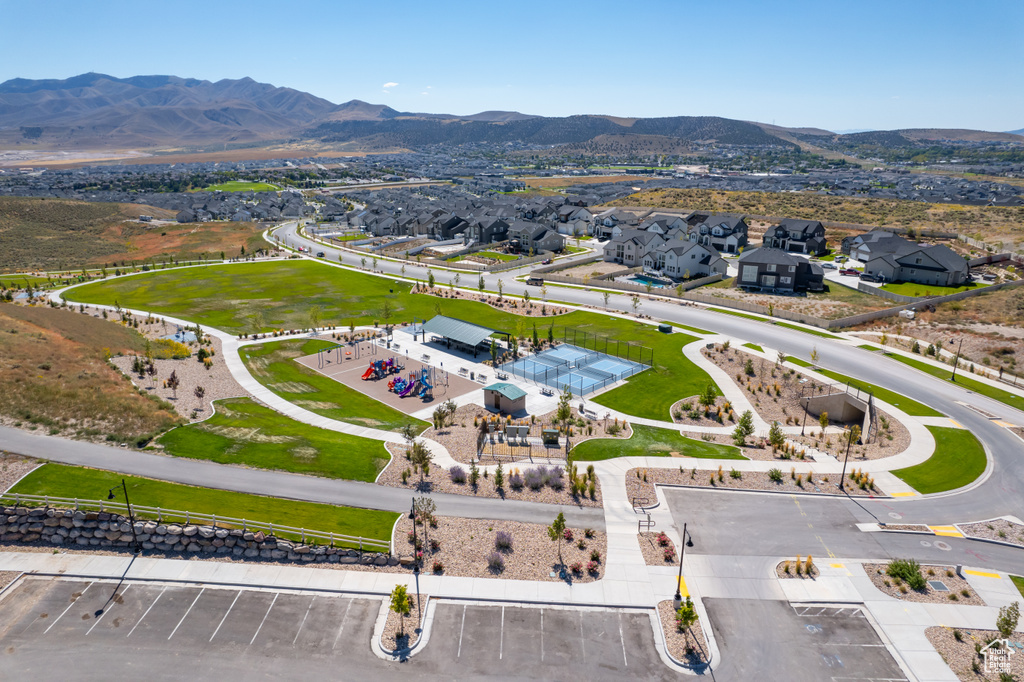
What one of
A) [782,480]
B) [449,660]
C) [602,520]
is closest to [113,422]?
[449,660]

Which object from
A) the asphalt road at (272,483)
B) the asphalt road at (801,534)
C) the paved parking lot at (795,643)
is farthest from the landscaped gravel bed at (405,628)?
the asphalt road at (801,534)

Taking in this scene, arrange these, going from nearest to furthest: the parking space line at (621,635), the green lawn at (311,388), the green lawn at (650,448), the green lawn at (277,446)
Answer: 1. the parking space line at (621,635)
2. the green lawn at (277,446)
3. the green lawn at (650,448)
4. the green lawn at (311,388)

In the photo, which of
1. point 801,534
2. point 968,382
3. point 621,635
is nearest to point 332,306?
point 621,635

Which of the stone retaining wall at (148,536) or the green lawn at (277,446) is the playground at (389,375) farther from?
the stone retaining wall at (148,536)

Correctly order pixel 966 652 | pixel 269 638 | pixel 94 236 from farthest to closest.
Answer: pixel 94 236 → pixel 269 638 → pixel 966 652

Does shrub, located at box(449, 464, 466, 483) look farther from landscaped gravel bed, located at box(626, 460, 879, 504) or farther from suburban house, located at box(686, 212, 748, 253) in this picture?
suburban house, located at box(686, 212, 748, 253)

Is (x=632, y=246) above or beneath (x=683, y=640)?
above

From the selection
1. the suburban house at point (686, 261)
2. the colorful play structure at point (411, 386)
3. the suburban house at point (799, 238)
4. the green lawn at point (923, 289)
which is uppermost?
the suburban house at point (799, 238)

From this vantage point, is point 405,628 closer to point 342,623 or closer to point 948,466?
point 342,623
